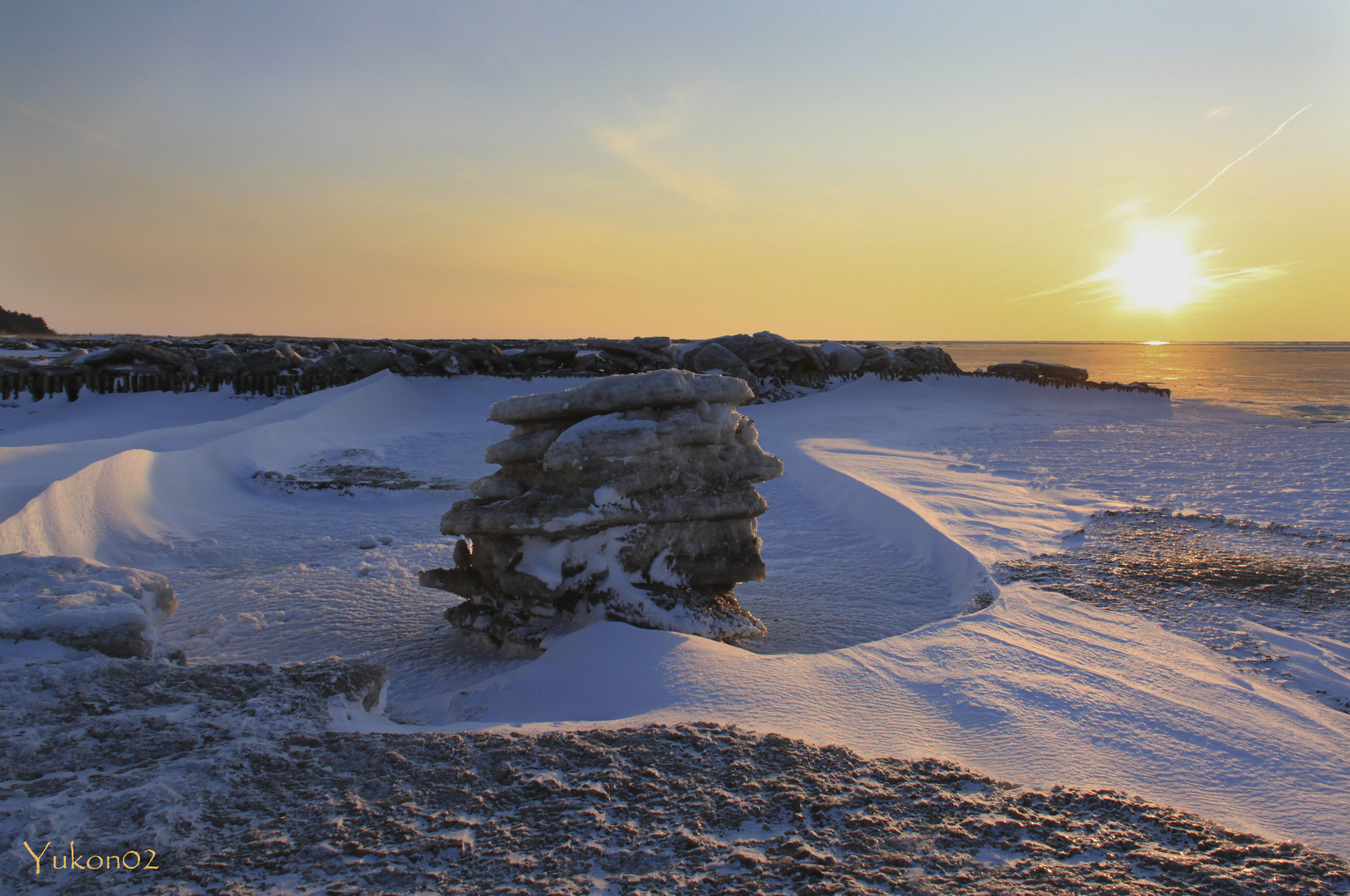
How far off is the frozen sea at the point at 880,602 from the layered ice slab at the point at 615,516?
1.18ft

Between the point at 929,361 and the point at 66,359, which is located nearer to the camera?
the point at 66,359

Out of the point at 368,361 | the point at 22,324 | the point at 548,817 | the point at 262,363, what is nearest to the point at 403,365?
the point at 368,361

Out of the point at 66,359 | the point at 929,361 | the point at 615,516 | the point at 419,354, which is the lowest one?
the point at 615,516

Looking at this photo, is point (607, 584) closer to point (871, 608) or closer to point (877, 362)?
point (871, 608)

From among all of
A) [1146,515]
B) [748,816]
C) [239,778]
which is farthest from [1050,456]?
[239,778]

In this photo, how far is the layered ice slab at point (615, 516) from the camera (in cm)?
454

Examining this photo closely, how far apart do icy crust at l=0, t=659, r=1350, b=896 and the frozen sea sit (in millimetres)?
261

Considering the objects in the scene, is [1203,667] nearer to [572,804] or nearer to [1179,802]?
[1179,802]

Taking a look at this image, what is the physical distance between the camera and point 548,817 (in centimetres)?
215

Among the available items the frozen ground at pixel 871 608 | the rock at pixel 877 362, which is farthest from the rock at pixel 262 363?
the rock at pixel 877 362

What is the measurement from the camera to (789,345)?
826 inches

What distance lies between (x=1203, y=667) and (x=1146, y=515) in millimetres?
4157

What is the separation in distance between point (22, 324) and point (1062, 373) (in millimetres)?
78589

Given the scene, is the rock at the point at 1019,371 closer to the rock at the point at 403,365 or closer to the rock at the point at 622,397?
the rock at the point at 403,365
